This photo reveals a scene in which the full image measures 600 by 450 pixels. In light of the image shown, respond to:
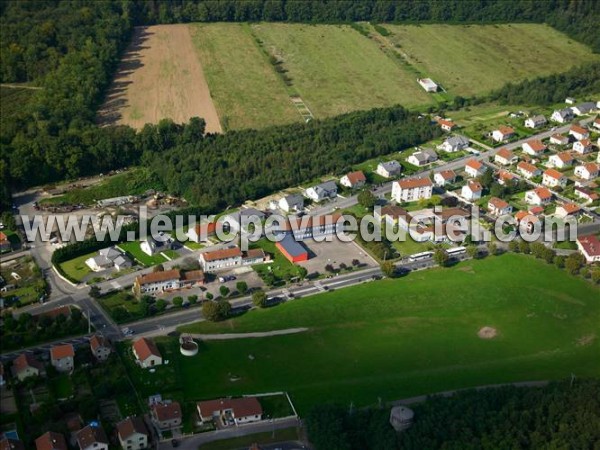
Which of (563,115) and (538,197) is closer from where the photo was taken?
(538,197)

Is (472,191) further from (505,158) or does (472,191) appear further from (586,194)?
(586,194)

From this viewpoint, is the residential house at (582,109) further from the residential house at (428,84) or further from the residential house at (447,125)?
the residential house at (428,84)

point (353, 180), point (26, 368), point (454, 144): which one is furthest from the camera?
point (454, 144)

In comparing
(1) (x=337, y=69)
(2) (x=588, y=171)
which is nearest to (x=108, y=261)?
(2) (x=588, y=171)

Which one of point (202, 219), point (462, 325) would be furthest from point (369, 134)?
point (462, 325)

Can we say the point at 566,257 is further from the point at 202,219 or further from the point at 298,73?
the point at 298,73
